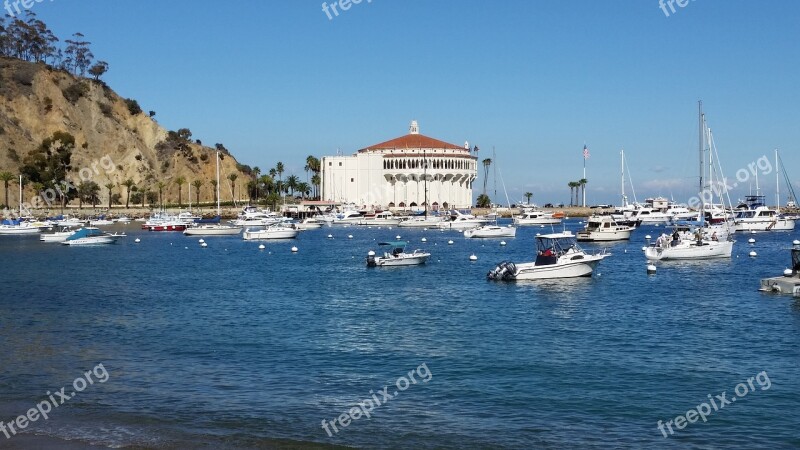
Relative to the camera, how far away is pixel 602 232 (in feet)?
304

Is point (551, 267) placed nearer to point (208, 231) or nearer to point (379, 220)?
point (208, 231)

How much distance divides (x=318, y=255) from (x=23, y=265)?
2546 cm

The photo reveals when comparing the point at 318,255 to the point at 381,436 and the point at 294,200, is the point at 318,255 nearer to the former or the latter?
the point at 381,436

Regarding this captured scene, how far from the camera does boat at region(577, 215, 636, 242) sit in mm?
91688

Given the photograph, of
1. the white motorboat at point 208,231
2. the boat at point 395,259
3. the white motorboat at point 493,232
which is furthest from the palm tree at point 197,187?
the boat at point 395,259

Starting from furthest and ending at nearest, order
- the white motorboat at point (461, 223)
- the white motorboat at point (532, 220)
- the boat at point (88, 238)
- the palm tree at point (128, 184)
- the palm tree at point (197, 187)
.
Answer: the palm tree at point (197, 187) → the palm tree at point (128, 184) → the white motorboat at point (532, 220) → the white motorboat at point (461, 223) → the boat at point (88, 238)

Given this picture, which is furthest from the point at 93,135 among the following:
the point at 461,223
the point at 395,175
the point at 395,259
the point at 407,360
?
the point at 407,360

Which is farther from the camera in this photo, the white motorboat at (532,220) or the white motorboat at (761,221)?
the white motorboat at (532,220)

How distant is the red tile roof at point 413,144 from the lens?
19475cm

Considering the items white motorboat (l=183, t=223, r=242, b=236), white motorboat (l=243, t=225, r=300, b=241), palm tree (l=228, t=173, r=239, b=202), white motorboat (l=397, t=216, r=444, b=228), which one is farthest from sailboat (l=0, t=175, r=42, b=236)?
palm tree (l=228, t=173, r=239, b=202)

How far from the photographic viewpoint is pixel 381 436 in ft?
64.1

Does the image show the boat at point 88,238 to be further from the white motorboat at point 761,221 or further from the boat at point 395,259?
the white motorboat at point 761,221

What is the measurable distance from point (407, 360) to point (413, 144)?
169 metres

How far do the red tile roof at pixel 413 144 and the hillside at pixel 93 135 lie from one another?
134 feet
